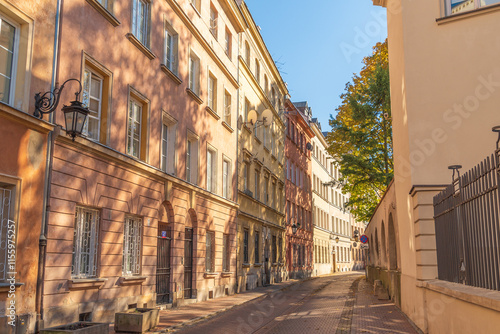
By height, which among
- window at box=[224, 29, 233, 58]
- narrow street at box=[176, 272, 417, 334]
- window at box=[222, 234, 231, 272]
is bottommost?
narrow street at box=[176, 272, 417, 334]

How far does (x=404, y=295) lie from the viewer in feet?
44.9

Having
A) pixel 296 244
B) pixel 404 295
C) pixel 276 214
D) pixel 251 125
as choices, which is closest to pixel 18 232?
pixel 404 295

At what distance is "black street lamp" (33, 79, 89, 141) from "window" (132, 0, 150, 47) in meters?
5.01

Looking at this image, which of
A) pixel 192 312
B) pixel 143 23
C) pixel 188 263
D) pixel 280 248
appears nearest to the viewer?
pixel 192 312

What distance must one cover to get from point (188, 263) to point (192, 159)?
3.70 meters

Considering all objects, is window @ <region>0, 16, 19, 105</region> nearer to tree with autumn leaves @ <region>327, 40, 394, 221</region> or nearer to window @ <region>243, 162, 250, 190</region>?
window @ <region>243, 162, 250, 190</region>

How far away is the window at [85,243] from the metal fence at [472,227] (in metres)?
7.50

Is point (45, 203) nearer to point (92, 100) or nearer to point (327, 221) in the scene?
point (92, 100)

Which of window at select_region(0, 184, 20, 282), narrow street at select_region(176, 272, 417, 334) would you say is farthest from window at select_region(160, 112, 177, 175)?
window at select_region(0, 184, 20, 282)

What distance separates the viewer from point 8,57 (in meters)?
9.54

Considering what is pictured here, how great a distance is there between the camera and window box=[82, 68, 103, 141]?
12.1m

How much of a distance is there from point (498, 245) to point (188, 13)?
1458 cm

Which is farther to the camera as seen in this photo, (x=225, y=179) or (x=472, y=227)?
(x=225, y=179)

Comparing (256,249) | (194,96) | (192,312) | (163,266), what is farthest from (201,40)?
(256,249)
